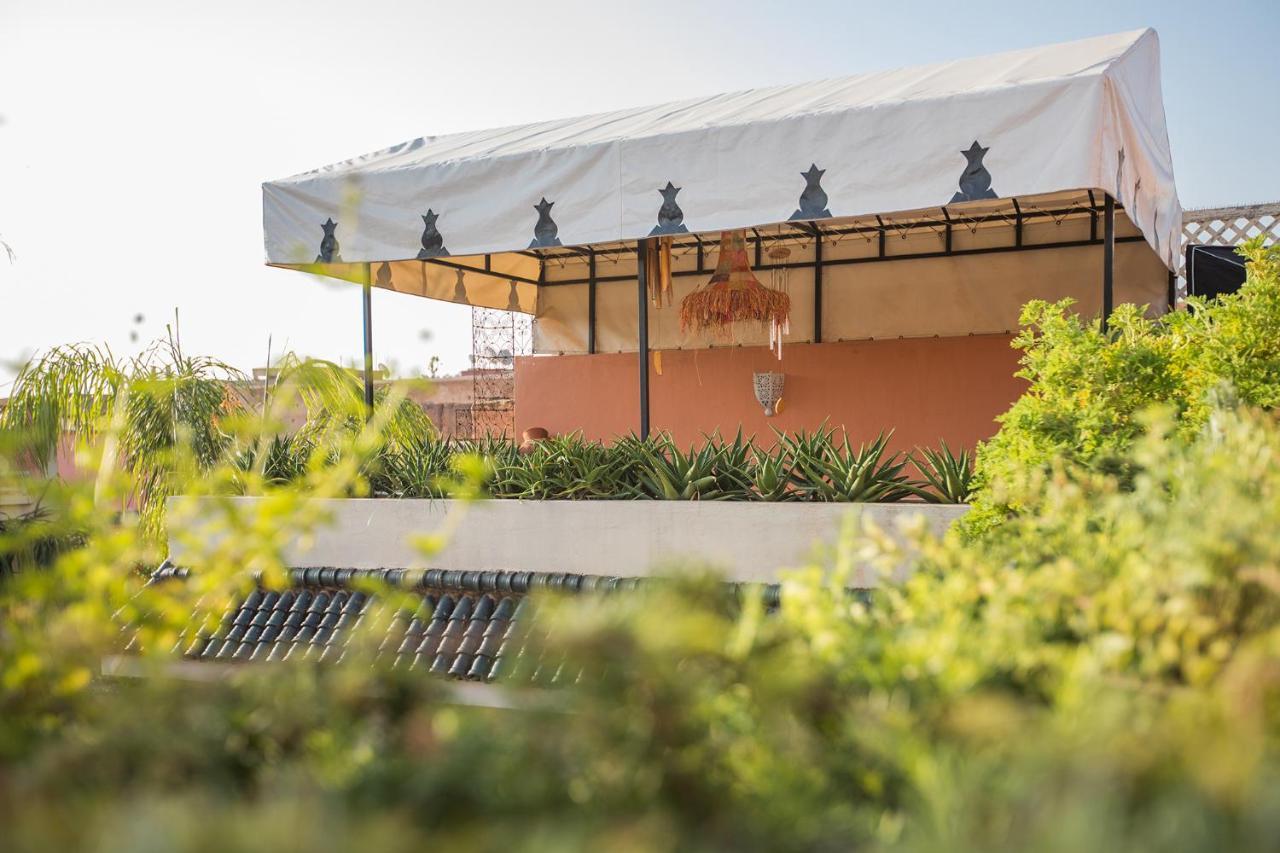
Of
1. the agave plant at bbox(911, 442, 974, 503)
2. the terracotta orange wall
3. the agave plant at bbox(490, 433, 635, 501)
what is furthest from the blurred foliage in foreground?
the terracotta orange wall

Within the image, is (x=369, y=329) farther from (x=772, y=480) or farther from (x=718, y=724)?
(x=718, y=724)

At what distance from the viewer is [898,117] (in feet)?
13.5

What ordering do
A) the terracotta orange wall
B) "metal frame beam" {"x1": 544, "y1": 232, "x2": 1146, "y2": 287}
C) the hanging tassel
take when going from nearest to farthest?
the hanging tassel → "metal frame beam" {"x1": 544, "y1": 232, "x2": 1146, "y2": 287} → the terracotta orange wall

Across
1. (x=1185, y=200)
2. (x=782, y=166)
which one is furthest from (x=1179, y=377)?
(x=1185, y=200)

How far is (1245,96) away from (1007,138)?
7350mm

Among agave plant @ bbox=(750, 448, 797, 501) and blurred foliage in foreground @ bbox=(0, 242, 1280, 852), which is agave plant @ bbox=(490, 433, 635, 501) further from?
blurred foliage in foreground @ bbox=(0, 242, 1280, 852)

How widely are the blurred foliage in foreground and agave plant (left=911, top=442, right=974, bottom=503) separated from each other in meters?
2.10

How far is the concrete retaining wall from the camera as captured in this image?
12.0 ft

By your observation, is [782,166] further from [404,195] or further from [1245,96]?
[1245,96]

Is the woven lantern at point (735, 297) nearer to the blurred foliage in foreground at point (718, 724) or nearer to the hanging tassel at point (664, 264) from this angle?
the hanging tassel at point (664, 264)

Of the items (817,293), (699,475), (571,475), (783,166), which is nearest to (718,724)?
(699,475)

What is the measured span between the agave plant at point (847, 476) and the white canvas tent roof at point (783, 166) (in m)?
1.08

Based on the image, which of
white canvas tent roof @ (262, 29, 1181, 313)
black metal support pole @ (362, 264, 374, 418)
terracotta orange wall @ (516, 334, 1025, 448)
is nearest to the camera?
white canvas tent roof @ (262, 29, 1181, 313)

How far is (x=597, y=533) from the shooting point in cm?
400
